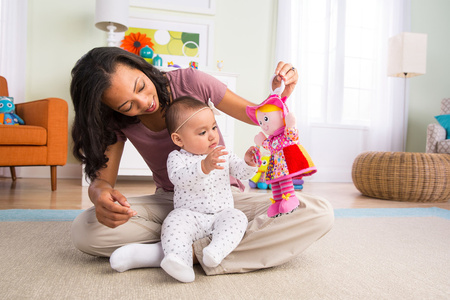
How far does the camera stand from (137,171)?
316 centimetres

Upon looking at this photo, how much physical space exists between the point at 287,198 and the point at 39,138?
84.8 inches

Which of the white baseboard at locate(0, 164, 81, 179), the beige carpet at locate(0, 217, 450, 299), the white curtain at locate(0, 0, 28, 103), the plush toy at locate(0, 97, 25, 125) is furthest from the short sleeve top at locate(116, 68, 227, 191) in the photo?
the white curtain at locate(0, 0, 28, 103)

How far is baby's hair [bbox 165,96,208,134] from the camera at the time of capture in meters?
1.12

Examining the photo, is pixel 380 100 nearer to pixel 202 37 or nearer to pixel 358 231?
pixel 202 37

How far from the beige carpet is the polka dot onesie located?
9 cm

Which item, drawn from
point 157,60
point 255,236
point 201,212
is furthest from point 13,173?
point 255,236

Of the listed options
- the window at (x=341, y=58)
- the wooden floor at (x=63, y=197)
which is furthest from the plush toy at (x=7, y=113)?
the window at (x=341, y=58)

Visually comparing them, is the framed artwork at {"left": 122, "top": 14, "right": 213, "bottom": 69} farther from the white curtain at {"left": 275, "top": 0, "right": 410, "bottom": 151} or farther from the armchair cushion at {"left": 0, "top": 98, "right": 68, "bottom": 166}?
the armchair cushion at {"left": 0, "top": 98, "right": 68, "bottom": 166}

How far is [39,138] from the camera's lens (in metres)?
2.57

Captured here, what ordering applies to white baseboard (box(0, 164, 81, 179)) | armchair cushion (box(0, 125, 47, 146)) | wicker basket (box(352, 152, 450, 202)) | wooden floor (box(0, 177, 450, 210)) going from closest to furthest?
1. wooden floor (box(0, 177, 450, 210))
2. armchair cushion (box(0, 125, 47, 146))
3. wicker basket (box(352, 152, 450, 202))
4. white baseboard (box(0, 164, 81, 179))

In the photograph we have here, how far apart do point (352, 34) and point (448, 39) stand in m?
1.24

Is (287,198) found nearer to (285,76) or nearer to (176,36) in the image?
(285,76)

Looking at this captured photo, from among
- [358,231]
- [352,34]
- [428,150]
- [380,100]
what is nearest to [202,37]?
[352,34]

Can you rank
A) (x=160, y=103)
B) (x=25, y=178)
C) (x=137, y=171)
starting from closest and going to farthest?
1. (x=160, y=103)
2. (x=137, y=171)
3. (x=25, y=178)
